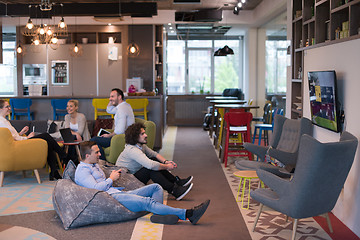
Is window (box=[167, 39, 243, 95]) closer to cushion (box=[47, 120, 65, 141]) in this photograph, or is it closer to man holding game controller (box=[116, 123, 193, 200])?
cushion (box=[47, 120, 65, 141])

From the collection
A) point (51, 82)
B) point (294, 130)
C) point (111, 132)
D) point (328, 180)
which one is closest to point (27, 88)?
point (51, 82)

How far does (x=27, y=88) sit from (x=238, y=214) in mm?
10041

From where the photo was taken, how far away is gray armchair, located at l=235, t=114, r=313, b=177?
601 centimetres

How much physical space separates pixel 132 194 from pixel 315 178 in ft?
6.71

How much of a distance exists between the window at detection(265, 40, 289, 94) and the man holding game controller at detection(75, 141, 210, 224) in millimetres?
6040

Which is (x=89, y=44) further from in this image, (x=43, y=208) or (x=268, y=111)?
(x=43, y=208)

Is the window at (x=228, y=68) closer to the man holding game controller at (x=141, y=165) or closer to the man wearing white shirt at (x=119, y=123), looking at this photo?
the man wearing white shirt at (x=119, y=123)

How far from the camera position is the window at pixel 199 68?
668 inches

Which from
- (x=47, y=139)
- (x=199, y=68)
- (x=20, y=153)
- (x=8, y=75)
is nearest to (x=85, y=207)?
(x=20, y=153)

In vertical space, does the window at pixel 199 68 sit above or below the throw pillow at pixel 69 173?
above

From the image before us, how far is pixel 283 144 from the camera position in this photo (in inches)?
253

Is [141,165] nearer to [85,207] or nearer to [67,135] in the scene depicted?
[85,207]

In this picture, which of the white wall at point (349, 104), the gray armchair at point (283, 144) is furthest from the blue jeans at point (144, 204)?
the white wall at point (349, 104)

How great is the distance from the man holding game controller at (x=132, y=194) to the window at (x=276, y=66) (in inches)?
238
